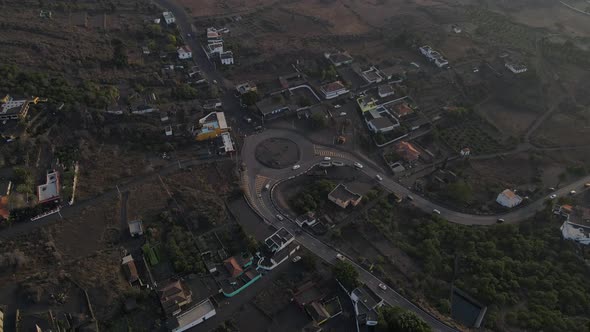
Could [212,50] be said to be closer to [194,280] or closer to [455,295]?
[194,280]

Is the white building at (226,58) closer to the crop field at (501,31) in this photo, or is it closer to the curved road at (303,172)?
the curved road at (303,172)

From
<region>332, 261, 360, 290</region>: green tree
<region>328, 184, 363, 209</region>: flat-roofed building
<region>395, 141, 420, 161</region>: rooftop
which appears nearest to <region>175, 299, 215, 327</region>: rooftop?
<region>332, 261, 360, 290</region>: green tree

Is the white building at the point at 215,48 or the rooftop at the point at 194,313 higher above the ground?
the white building at the point at 215,48

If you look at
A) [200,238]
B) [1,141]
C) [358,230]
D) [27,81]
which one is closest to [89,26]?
[27,81]

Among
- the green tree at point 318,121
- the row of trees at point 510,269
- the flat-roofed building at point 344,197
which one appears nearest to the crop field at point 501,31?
the green tree at point 318,121

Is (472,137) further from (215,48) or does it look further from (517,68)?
(215,48)

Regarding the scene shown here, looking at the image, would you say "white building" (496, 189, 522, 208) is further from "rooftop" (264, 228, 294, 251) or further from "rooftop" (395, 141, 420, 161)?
"rooftop" (264, 228, 294, 251)
